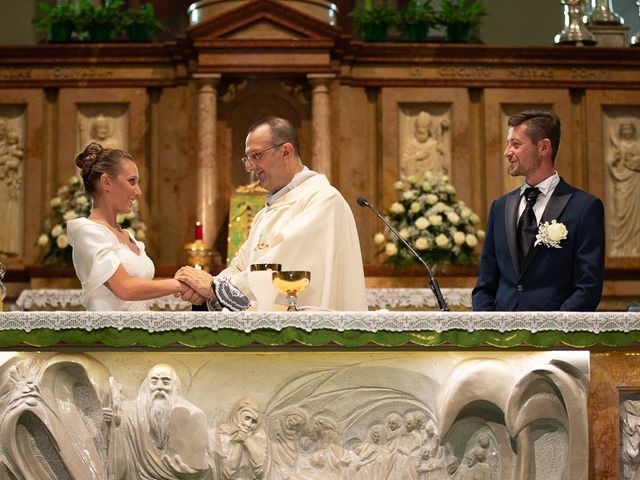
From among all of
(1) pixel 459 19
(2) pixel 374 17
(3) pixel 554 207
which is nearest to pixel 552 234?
(3) pixel 554 207

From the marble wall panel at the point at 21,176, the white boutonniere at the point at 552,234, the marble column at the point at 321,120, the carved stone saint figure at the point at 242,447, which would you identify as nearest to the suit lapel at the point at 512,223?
the white boutonniere at the point at 552,234

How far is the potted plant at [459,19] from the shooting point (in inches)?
397

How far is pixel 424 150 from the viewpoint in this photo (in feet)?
32.2

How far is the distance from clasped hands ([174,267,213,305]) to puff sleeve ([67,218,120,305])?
32 cm

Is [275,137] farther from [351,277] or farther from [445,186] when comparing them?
[445,186]

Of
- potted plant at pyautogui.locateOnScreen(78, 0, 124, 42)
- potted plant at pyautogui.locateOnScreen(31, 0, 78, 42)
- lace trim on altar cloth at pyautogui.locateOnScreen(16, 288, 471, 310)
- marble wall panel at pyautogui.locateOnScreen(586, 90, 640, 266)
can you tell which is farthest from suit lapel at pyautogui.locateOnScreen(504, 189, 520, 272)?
potted plant at pyautogui.locateOnScreen(31, 0, 78, 42)

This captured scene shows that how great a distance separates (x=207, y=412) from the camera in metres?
4.77

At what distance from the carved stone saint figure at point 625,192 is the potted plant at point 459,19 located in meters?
1.57

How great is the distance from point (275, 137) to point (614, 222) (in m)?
4.91

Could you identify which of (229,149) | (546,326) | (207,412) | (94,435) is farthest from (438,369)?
(229,149)

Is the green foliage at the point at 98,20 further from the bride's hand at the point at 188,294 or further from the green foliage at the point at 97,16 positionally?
the bride's hand at the point at 188,294

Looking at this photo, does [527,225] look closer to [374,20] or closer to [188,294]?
[188,294]

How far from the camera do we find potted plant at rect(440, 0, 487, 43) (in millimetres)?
10094

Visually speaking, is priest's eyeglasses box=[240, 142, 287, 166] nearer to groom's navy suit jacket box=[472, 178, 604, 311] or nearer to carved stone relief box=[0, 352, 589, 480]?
groom's navy suit jacket box=[472, 178, 604, 311]
